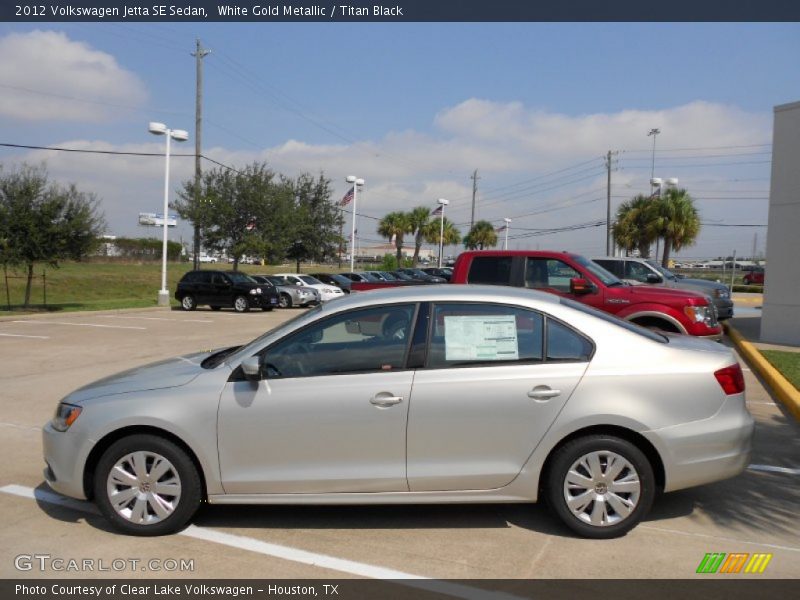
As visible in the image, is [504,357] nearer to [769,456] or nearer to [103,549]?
[103,549]

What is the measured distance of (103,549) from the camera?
4555mm

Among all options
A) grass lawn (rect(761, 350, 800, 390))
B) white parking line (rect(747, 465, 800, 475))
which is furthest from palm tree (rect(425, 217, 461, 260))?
white parking line (rect(747, 465, 800, 475))

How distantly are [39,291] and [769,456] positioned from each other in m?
42.0

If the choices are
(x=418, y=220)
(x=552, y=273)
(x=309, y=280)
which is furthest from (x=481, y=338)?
(x=418, y=220)

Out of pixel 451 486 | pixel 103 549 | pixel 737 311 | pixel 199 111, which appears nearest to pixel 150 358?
pixel 103 549

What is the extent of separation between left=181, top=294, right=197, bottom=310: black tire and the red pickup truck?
1880cm

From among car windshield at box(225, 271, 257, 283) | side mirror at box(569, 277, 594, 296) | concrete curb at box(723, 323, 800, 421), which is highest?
side mirror at box(569, 277, 594, 296)

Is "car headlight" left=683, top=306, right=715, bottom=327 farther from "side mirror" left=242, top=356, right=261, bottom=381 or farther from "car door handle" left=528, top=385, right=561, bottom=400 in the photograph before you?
"side mirror" left=242, top=356, right=261, bottom=381

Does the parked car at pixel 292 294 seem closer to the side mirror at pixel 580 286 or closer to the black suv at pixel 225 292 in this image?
the black suv at pixel 225 292

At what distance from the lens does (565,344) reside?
4.77 metres

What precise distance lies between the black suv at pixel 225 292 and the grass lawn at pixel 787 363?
17925 mm

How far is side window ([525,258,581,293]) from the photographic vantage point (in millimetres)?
10297

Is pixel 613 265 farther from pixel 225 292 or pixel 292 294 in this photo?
pixel 292 294

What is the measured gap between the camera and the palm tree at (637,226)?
125 feet
